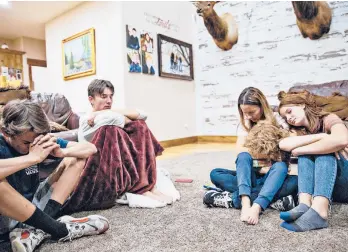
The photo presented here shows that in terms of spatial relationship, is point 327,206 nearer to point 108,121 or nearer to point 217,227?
point 217,227

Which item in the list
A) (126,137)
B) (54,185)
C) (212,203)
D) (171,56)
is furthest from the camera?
(171,56)

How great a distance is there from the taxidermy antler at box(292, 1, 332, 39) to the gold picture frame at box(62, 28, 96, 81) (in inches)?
120

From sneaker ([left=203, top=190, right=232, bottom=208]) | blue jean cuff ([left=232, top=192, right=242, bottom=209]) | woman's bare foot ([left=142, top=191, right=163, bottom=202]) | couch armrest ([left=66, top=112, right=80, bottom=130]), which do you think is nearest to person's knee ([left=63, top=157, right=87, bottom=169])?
woman's bare foot ([left=142, top=191, right=163, bottom=202])

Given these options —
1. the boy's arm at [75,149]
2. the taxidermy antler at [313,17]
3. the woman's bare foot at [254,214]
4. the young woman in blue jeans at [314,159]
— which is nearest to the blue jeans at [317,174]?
the young woman in blue jeans at [314,159]

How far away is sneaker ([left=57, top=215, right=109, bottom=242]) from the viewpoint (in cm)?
115

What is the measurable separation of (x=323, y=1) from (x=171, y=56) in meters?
2.35

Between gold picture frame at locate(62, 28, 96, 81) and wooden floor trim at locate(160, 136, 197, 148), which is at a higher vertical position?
gold picture frame at locate(62, 28, 96, 81)

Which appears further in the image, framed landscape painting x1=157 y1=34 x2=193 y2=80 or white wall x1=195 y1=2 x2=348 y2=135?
framed landscape painting x1=157 y1=34 x2=193 y2=80

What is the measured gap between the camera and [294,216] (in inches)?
46.8

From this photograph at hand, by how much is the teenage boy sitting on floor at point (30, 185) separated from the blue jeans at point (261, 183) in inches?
27.4

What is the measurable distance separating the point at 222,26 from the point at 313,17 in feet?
4.72

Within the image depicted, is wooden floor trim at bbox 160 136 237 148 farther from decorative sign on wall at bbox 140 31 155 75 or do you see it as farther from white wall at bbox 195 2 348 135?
decorative sign on wall at bbox 140 31 155 75

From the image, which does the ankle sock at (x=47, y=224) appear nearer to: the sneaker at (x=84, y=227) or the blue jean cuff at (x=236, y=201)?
the sneaker at (x=84, y=227)

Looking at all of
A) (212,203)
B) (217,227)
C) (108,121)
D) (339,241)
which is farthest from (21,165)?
(339,241)
